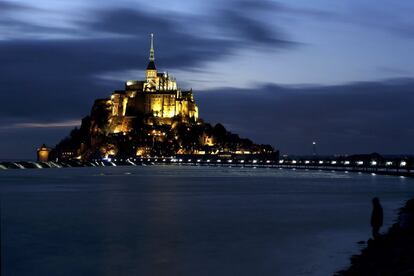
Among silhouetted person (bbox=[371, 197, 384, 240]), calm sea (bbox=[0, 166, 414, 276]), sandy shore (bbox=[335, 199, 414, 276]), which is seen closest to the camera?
sandy shore (bbox=[335, 199, 414, 276])

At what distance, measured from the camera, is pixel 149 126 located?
163750 millimetres

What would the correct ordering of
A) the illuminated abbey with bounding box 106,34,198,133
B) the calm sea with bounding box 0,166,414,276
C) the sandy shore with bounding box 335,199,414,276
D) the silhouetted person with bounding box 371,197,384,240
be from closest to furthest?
the sandy shore with bounding box 335,199,414,276, the calm sea with bounding box 0,166,414,276, the silhouetted person with bounding box 371,197,384,240, the illuminated abbey with bounding box 106,34,198,133

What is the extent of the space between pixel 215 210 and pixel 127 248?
14094 mm

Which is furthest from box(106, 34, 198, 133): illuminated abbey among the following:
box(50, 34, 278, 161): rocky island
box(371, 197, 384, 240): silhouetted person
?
box(371, 197, 384, 240): silhouetted person

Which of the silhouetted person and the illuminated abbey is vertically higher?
the illuminated abbey

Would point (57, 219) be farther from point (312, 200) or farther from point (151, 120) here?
point (151, 120)

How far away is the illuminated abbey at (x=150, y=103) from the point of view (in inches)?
6432

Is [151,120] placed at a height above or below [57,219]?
above

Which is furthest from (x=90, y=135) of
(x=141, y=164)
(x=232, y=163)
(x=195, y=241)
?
(x=195, y=241)

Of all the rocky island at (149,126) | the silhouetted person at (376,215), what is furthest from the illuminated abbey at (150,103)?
the silhouetted person at (376,215)

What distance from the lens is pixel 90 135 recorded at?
17300cm

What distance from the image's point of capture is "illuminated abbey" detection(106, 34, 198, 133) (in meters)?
163

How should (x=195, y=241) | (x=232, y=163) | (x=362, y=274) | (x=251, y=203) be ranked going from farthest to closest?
(x=232, y=163) < (x=251, y=203) < (x=195, y=241) < (x=362, y=274)

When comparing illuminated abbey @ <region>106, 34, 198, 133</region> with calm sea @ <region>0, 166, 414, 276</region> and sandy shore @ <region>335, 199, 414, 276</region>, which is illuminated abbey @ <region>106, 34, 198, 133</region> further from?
sandy shore @ <region>335, 199, 414, 276</region>
